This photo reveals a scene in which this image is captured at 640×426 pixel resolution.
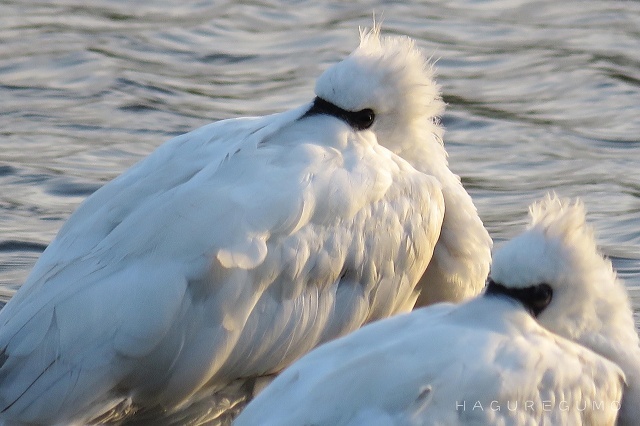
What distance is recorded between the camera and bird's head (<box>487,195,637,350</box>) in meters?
5.80

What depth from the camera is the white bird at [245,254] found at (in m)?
6.18

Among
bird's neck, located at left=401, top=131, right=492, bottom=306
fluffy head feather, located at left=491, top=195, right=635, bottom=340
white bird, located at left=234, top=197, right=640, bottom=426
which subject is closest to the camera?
white bird, located at left=234, top=197, right=640, bottom=426

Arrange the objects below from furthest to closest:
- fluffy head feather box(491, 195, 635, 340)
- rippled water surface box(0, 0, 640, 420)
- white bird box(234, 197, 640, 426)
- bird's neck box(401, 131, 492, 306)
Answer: rippled water surface box(0, 0, 640, 420), bird's neck box(401, 131, 492, 306), fluffy head feather box(491, 195, 635, 340), white bird box(234, 197, 640, 426)

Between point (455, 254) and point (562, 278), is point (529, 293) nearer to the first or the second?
point (562, 278)

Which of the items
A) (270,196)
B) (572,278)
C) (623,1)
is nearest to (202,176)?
(270,196)

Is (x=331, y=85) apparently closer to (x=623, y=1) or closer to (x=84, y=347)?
(x=84, y=347)


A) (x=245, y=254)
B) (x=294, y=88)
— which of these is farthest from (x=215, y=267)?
(x=294, y=88)

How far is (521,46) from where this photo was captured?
43.0 ft

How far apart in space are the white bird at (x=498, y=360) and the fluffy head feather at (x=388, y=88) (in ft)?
4.29

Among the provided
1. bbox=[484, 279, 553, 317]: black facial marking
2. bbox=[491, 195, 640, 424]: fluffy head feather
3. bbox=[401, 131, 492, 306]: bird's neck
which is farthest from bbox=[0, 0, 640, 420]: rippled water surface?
bbox=[484, 279, 553, 317]: black facial marking

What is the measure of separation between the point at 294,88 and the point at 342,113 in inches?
203

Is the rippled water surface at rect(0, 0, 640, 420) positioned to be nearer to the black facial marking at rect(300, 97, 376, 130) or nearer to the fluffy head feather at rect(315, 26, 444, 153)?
the fluffy head feather at rect(315, 26, 444, 153)

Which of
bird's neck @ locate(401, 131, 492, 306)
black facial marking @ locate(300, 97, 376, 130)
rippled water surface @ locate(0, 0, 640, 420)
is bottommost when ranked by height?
rippled water surface @ locate(0, 0, 640, 420)

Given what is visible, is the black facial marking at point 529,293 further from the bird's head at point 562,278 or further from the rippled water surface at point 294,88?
the rippled water surface at point 294,88
